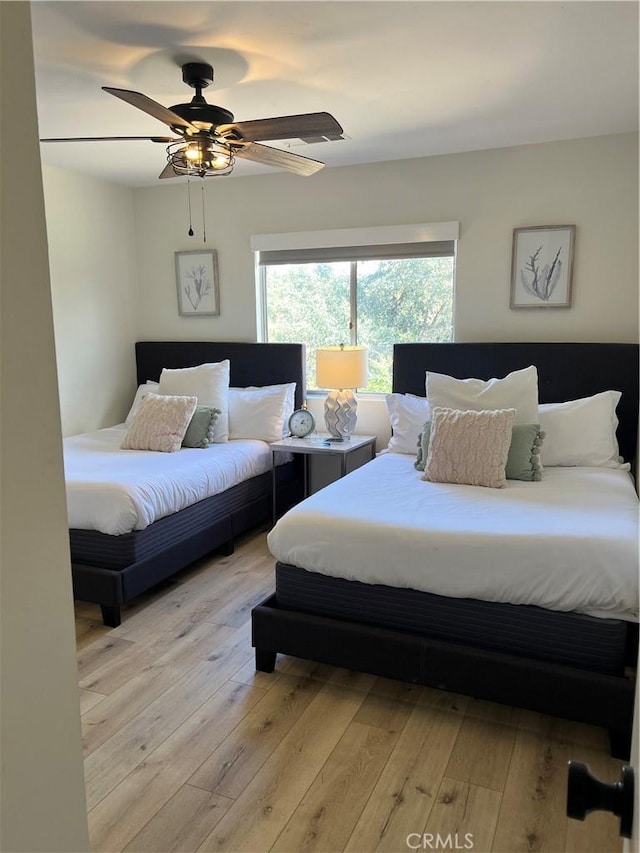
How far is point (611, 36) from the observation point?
2.30 m

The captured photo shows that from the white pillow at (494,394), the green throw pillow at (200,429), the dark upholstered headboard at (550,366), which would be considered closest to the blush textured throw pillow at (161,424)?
the green throw pillow at (200,429)

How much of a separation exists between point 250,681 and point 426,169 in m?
3.32

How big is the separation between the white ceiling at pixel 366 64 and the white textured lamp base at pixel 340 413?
5.27ft

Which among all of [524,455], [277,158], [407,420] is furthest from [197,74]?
[524,455]

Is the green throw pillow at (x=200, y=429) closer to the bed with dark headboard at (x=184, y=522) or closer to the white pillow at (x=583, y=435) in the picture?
the bed with dark headboard at (x=184, y=522)

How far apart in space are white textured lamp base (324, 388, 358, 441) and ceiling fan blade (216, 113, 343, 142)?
1955 millimetres

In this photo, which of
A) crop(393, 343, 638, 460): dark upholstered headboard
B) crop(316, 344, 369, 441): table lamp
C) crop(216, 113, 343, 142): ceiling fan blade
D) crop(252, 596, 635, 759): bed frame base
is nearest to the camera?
crop(252, 596, 635, 759): bed frame base

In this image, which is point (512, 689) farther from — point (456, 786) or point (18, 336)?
point (18, 336)

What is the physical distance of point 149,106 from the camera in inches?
87.6

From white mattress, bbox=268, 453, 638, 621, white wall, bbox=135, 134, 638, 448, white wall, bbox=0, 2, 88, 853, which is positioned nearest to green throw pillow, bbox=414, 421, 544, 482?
white mattress, bbox=268, 453, 638, 621

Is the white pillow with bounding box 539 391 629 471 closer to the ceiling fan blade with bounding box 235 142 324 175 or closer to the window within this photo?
the window

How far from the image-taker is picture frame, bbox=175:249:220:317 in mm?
4797

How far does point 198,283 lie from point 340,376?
1.61 m

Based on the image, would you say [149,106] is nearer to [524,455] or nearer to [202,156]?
[202,156]
